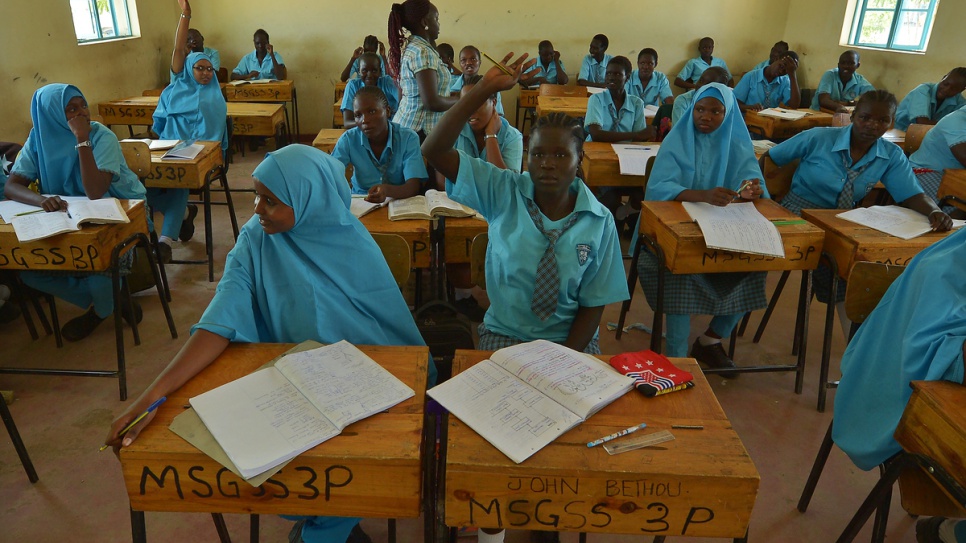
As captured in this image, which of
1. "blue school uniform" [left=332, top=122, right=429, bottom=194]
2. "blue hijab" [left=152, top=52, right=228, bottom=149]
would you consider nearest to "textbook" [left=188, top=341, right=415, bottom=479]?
"blue school uniform" [left=332, top=122, right=429, bottom=194]

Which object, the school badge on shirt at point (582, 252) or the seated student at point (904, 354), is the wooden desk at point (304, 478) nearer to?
the school badge on shirt at point (582, 252)

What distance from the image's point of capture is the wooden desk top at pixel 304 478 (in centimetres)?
106

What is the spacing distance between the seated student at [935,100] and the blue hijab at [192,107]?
551 centimetres

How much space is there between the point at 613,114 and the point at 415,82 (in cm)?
158

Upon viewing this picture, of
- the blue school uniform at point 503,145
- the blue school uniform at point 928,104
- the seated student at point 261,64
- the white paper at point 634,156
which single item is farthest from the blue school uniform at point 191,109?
the blue school uniform at point 928,104

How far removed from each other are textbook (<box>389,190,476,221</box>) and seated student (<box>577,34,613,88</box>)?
541 cm

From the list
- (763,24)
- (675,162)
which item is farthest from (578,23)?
(675,162)

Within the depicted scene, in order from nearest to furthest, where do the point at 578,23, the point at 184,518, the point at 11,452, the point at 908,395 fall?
the point at 908,395, the point at 184,518, the point at 11,452, the point at 578,23

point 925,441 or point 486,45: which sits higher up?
point 486,45

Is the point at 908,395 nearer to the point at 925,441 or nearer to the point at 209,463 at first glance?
the point at 925,441

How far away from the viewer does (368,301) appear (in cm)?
170

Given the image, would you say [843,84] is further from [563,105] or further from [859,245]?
[859,245]

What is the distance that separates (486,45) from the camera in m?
7.85

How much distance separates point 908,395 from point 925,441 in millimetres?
225
